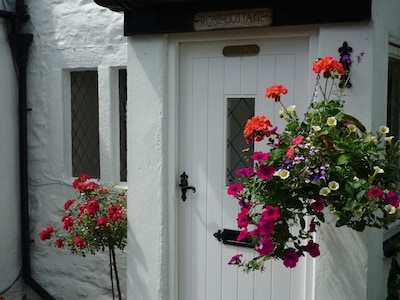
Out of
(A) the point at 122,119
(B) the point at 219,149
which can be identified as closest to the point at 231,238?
(B) the point at 219,149

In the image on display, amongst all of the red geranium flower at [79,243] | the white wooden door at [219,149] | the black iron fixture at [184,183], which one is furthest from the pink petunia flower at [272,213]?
the red geranium flower at [79,243]

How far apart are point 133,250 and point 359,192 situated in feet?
7.15

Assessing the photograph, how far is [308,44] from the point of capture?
4191mm

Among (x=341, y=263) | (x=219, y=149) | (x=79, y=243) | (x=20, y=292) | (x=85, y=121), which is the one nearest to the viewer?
(x=341, y=263)

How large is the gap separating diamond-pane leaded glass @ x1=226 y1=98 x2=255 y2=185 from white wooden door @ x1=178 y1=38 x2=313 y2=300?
11mm

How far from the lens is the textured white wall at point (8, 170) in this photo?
6352 millimetres

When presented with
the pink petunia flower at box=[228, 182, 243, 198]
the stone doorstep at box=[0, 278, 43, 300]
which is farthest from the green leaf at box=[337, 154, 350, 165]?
the stone doorstep at box=[0, 278, 43, 300]

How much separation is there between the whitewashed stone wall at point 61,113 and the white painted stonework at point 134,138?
1 cm

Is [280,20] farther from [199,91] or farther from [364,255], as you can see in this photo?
[364,255]

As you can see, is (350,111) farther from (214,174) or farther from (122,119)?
(122,119)

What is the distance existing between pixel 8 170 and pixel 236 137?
3020 mm

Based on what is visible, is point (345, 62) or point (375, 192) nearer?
point (375, 192)

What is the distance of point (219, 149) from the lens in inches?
179

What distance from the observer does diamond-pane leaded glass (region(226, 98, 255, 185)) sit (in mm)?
4496
